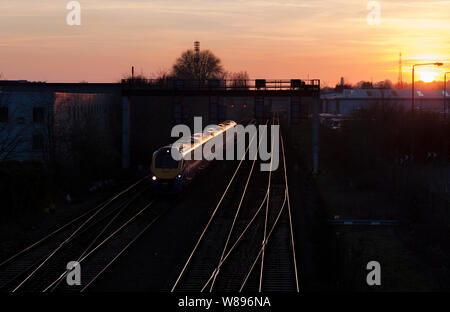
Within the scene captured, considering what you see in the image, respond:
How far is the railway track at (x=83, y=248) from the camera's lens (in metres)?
15.3

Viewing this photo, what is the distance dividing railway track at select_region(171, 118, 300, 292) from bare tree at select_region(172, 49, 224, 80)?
2646 inches

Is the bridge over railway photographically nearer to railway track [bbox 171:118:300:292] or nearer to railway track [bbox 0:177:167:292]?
railway track [bbox 171:118:300:292]

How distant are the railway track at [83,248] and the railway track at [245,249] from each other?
8.15 ft

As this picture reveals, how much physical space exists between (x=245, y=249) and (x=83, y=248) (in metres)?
5.19

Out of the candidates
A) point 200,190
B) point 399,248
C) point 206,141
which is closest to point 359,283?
point 399,248

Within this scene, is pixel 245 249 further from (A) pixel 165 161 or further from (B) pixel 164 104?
(B) pixel 164 104

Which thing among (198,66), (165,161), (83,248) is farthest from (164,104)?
(198,66)

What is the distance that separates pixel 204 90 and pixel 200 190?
9.26 meters

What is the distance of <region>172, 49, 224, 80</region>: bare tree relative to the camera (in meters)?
96.1

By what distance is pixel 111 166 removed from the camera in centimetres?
3712

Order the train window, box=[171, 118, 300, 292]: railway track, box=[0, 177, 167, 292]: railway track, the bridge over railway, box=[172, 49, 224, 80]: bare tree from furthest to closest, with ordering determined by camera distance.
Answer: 1. box=[172, 49, 224, 80]: bare tree
2. the bridge over railway
3. the train window
4. box=[0, 177, 167, 292]: railway track
5. box=[171, 118, 300, 292]: railway track

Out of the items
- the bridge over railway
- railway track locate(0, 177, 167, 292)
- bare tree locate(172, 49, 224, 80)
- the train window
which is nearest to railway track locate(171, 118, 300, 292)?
railway track locate(0, 177, 167, 292)

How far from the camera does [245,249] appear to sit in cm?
1864

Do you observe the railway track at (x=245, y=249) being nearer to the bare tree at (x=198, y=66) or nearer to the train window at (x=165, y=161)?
the train window at (x=165, y=161)
